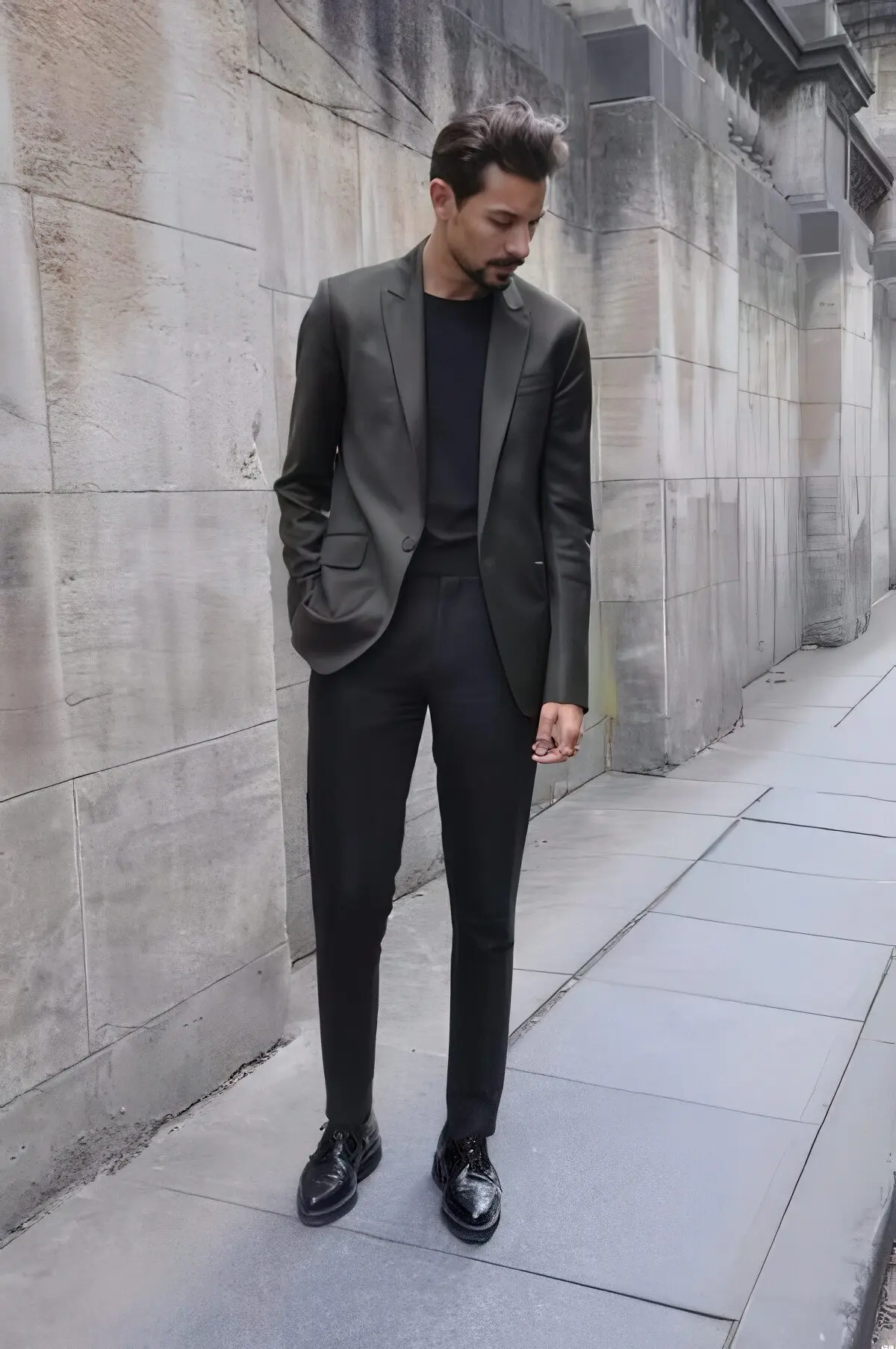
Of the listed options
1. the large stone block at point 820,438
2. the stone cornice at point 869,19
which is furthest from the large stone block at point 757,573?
the stone cornice at point 869,19

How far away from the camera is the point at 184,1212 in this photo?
2898 millimetres

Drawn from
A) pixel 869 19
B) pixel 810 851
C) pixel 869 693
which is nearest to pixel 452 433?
pixel 810 851

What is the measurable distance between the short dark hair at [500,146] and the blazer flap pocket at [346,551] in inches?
26.7

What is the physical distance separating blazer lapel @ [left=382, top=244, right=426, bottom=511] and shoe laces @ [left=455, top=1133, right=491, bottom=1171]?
4.55ft

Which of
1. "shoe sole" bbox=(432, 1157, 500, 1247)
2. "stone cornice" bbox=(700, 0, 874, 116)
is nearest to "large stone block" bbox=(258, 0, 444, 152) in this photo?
"shoe sole" bbox=(432, 1157, 500, 1247)

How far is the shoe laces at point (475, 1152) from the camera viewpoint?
114 inches

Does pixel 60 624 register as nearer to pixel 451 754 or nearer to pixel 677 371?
pixel 451 754

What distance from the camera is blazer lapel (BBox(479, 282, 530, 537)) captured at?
2.60 m

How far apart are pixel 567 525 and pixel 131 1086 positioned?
1696mm

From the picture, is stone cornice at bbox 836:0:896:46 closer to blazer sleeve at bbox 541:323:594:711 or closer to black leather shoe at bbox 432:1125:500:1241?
blazer sleeve at bbox 541:323:594:711

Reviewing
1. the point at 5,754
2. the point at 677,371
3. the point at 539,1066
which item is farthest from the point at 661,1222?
the point at 677,371

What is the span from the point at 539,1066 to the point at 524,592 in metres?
1.54

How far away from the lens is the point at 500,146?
2410mm

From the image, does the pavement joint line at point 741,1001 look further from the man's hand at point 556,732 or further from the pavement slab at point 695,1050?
the man's hand at point 556,732
